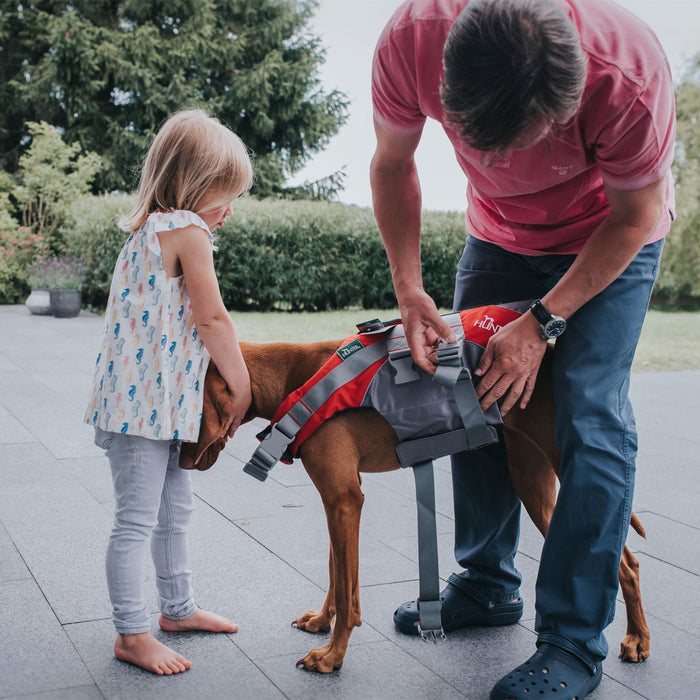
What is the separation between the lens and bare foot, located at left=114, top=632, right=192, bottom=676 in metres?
2.44

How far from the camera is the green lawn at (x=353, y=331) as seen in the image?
9602 mm

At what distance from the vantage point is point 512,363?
238cm

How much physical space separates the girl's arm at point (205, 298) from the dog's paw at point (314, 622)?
812 mm

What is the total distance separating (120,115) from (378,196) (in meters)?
23.7

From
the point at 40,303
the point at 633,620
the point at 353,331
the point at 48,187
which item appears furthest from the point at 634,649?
the point at 48,187

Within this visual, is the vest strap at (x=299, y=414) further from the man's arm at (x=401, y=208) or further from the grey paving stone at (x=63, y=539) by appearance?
the grey paving stone at (x=63, y=539)

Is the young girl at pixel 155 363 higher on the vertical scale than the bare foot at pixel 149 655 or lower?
higher

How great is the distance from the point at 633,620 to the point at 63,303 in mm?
11044

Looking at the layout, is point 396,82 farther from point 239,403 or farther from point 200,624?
point 200,624

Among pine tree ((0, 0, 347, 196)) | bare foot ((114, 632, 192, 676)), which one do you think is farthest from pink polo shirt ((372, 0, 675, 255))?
pine tree ((0, 0, 347, 196))

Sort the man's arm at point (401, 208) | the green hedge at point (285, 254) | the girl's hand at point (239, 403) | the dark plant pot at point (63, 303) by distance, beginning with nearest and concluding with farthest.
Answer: the girl's hand at point (239, 403)
the man's arm at point (401, 208)
the dark plant pot at point (63, 303)
the green hedge at point (285, 254)

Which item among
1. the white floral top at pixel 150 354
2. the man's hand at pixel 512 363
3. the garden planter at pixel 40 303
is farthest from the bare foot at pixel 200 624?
the garden planter at pixel 40 303

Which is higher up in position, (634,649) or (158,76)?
(158,76)

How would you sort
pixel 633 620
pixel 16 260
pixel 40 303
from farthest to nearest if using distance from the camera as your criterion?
1. pixel 16 260
2. pixel 40 303
3. pixel 633 620
